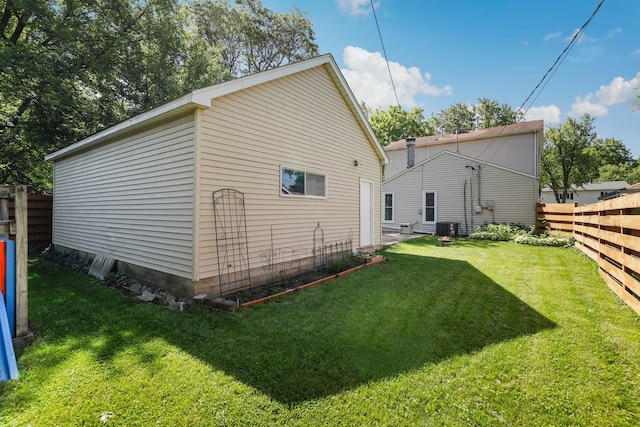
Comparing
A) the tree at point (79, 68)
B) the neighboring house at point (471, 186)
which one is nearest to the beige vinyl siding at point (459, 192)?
the neighboring house at point (471, 186)

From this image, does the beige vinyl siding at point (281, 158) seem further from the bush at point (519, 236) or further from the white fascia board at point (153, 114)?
the bush at point (519, 236)

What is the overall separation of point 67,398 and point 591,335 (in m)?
5.47

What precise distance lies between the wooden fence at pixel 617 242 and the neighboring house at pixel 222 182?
5579 mm

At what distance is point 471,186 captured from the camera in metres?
14.2

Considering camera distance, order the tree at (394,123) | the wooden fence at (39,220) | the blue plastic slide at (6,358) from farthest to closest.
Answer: the tree at (394,123) < the wooden fence at (39,220) < the blue plastic slide at (6,358)

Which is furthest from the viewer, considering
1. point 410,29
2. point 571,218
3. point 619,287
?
point 571,218

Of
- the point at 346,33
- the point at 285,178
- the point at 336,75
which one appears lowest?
the point at 285,178

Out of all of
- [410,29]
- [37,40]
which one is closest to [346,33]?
[410,29]

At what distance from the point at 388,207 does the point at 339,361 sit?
48.4 ft

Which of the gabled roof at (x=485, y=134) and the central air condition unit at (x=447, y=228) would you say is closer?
the central air condition unit at (x=447, y=228)

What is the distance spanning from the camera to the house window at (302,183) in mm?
6234

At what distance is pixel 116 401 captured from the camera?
2.32 metres

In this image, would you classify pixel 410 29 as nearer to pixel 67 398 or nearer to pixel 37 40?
pixel 67 398

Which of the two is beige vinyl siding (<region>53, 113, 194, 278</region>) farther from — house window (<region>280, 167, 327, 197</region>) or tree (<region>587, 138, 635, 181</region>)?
tree (<region>587, 138, 635, 181</region>)
